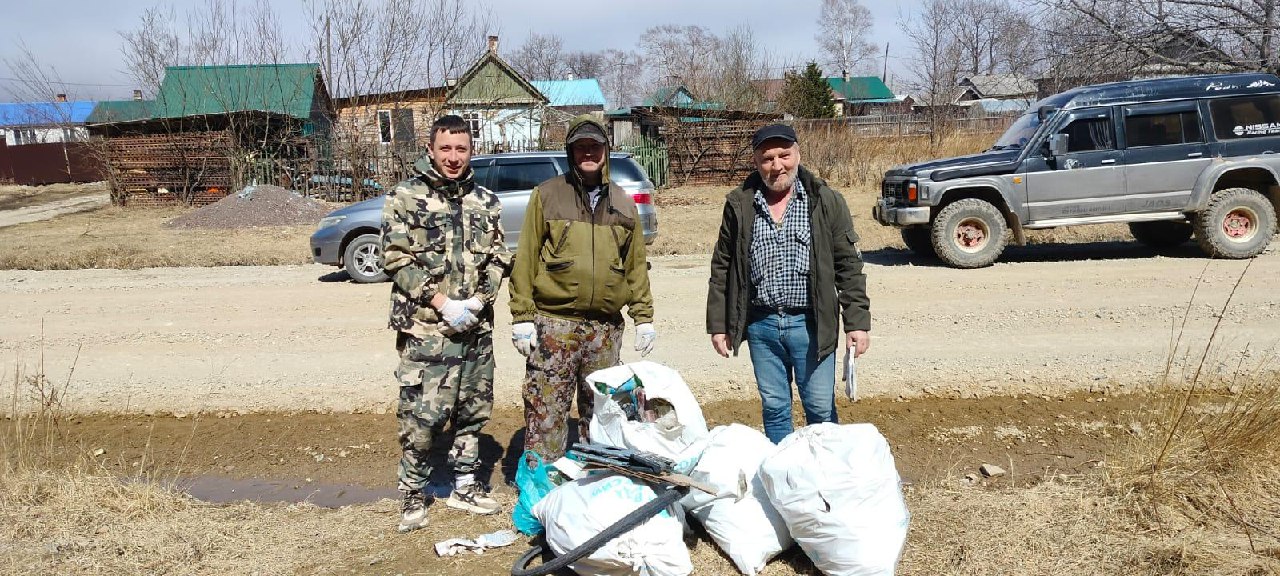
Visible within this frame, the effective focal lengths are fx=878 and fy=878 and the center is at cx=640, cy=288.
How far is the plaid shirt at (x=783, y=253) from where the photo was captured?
372cm

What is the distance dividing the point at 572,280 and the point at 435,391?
0.78 metres

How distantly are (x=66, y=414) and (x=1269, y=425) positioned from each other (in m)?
7.28

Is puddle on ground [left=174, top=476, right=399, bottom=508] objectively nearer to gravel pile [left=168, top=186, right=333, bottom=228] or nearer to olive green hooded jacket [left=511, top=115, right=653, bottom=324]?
olive green hooded jacket [left=511, top=115, right=653, bottom=324]

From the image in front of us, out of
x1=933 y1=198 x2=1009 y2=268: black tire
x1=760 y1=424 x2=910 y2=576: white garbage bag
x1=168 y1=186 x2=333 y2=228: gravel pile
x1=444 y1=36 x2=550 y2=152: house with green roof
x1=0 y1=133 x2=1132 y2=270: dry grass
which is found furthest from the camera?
x1=444 y1=36 x2=550 y2=152: house with green roof

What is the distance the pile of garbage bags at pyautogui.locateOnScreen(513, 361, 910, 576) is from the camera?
3246 millimetres

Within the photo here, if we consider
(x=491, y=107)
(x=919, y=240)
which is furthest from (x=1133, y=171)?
(x=491, y=107)

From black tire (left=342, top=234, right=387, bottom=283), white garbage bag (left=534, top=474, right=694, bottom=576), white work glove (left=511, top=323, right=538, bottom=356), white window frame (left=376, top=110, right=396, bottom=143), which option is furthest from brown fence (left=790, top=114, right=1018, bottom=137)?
white garbage bag (left=534, top=474, right=694, bottom=576)

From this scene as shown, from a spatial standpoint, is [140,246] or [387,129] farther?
[387,129]

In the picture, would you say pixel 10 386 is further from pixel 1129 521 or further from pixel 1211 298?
pixel 1211 298

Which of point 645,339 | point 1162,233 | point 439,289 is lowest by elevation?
point 1162,233

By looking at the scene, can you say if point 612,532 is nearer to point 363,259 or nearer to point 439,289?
point 439,289

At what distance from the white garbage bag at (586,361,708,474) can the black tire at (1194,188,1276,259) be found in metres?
9.76

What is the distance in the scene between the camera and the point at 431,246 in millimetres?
3816

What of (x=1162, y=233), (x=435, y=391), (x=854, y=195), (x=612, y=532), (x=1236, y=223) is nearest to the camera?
(x=612, y=532)
